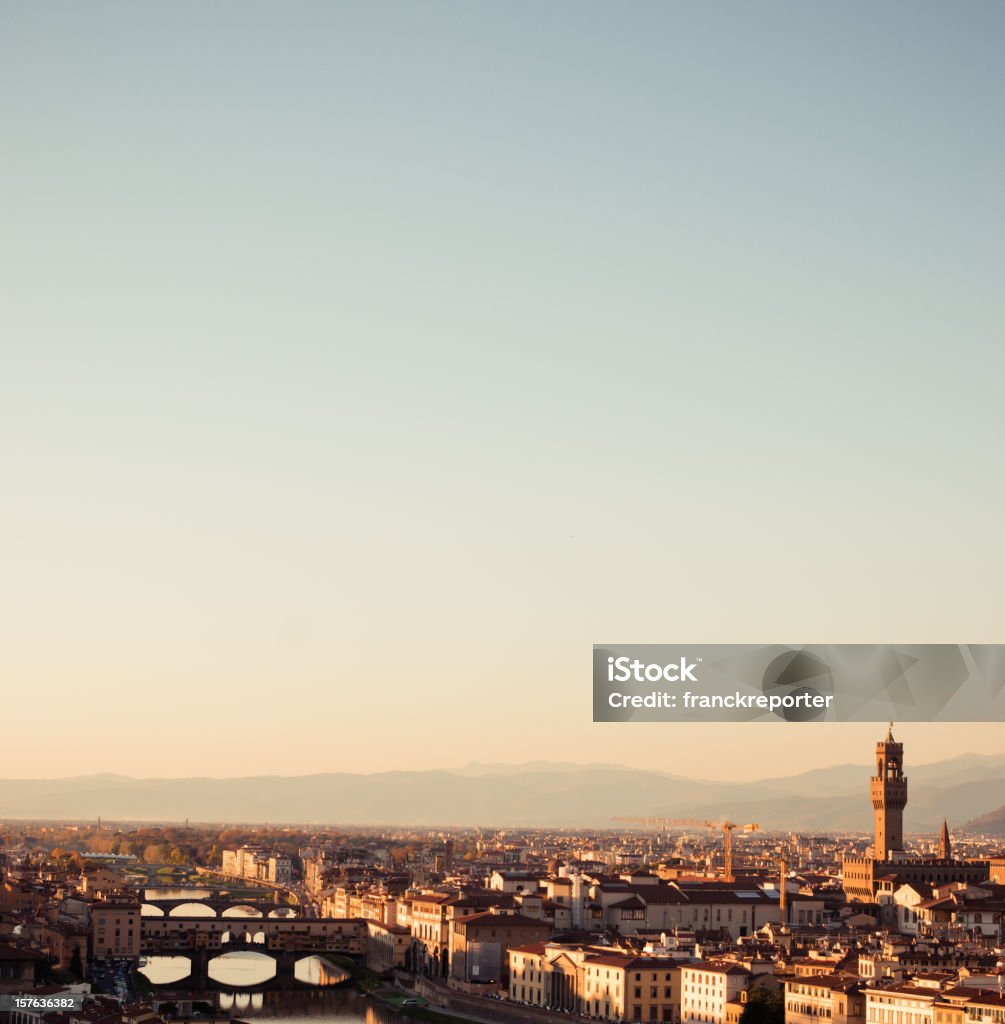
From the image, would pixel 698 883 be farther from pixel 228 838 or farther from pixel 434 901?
pixel 228 838

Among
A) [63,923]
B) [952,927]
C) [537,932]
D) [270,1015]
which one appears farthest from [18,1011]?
[952,927]

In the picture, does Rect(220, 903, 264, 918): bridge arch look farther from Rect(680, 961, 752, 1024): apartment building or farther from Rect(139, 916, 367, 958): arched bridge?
Rect(680, 961, 752, 1024): apartment building

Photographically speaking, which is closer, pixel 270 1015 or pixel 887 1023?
pixel 887 1023

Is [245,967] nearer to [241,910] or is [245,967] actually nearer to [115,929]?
[115,929]

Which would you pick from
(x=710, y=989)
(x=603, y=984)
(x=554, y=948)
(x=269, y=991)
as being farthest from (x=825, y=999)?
(x=269, y=991)

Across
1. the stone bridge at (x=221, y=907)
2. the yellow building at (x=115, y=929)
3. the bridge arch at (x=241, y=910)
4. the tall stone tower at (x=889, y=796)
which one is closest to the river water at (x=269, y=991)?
the yellow building at (x=115, y=929)
